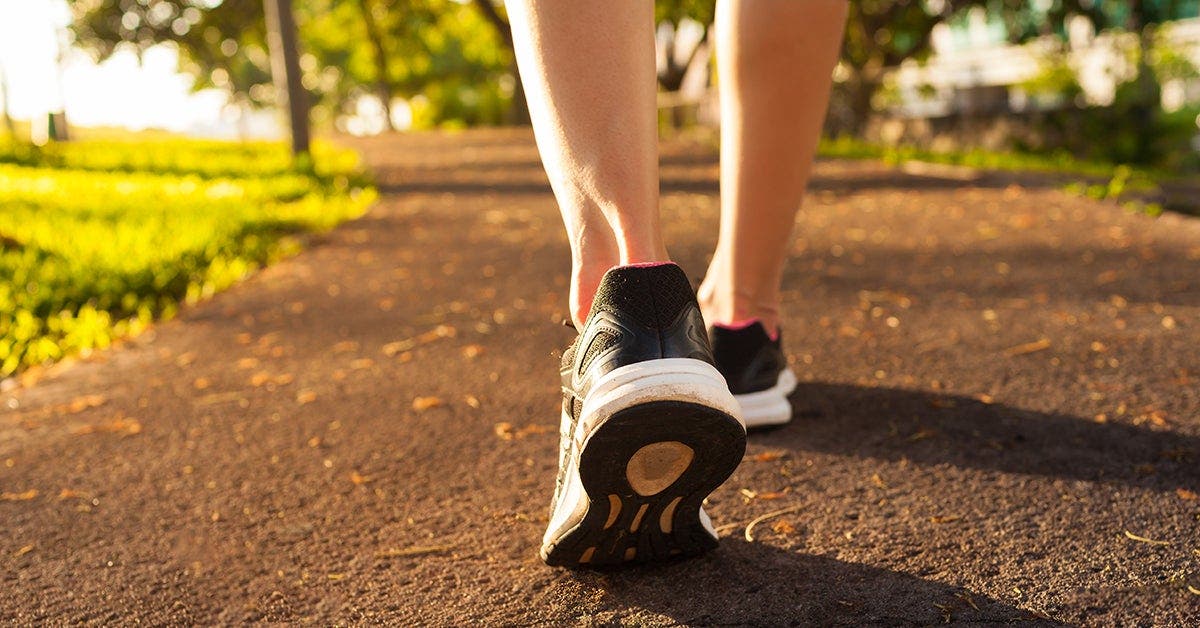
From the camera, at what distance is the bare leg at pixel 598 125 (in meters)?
1.50

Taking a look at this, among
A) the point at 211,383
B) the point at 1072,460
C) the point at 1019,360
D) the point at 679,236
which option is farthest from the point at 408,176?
the point at 1072,460

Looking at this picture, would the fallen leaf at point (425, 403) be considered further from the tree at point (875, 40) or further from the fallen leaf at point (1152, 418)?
the tree at point (875, 40)

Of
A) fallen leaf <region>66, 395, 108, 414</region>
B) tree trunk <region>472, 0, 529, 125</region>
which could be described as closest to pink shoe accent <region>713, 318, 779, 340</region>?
fallen leaf <region>66, 395, 108, 414</region>

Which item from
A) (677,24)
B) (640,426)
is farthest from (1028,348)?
(677,24)

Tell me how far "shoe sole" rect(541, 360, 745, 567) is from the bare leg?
22 centimetres

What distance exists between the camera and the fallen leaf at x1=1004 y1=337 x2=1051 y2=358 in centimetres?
284

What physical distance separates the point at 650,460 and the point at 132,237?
449cm

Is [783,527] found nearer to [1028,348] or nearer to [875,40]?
[1028,348]

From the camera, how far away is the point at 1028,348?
9.44ft

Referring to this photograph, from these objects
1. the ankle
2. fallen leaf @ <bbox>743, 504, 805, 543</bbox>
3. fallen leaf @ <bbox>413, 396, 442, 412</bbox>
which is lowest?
fallen leaf @ <bbox>413, 396, 442, 412</bbox>

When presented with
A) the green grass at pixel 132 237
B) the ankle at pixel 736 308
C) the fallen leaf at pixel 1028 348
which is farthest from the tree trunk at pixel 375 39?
the ankle at pixel 736 308

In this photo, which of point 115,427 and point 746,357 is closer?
point 746,357

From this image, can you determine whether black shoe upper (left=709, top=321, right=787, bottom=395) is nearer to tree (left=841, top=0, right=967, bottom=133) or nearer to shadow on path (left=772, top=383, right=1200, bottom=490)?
shadow on path (left=772, top=383, right=1200, bottom=490)

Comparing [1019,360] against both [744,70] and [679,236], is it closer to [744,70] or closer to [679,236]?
[744,70]
